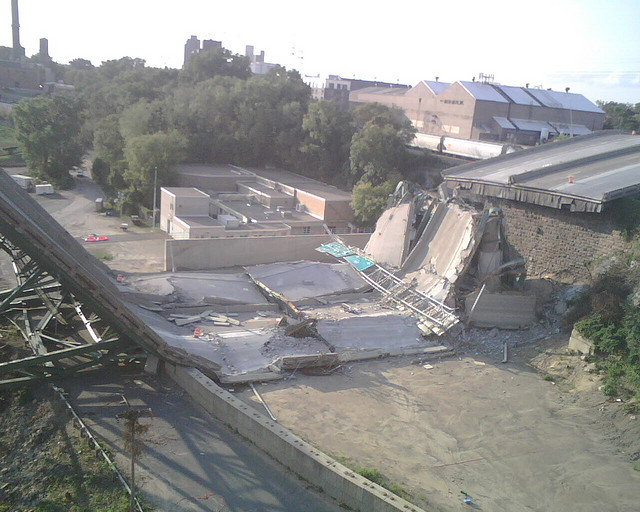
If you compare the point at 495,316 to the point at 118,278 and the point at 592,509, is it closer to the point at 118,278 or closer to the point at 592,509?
the point at 592,509

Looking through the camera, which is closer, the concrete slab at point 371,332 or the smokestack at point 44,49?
the concrete slab at point 371,332

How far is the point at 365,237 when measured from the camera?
19203 millimetres

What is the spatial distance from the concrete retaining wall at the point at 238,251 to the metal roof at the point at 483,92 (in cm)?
2205

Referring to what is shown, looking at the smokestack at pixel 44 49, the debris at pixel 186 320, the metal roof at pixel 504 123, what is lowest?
the debris at pixel 186 320

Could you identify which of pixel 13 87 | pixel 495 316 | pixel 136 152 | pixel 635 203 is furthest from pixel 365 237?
pixel 13 87

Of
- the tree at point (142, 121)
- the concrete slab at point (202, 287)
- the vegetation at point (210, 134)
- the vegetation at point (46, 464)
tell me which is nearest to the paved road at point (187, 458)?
the vegetation at point (46, 464)

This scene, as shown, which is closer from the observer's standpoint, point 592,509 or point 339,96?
point 592,509

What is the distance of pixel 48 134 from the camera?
111ft

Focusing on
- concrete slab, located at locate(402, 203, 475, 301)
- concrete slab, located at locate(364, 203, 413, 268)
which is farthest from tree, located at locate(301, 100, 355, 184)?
concrete slab, located at locate(402, 203, 475, 301)

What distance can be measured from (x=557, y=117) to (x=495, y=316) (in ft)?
101

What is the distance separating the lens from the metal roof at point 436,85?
4044 cm

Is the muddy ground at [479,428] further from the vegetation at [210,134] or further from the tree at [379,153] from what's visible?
the vegetation at [210,134]

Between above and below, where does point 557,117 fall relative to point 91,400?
above

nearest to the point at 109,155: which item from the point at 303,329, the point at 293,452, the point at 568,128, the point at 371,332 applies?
the point at 303,329
